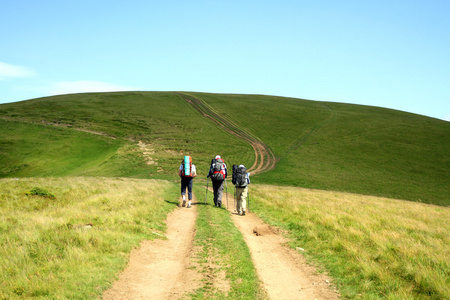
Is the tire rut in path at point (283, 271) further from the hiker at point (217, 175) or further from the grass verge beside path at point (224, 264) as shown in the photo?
the hiker at point (217, 175)

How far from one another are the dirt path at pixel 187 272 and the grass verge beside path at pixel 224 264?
25cm

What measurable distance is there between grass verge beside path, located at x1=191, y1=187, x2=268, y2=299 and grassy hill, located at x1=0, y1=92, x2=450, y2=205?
36.4 m

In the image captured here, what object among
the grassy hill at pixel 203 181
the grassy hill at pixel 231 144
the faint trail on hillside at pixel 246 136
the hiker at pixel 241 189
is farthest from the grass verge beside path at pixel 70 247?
the faint trail on hillside at pixel 246 136

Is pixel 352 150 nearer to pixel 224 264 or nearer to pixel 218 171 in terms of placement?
pixel 218 171

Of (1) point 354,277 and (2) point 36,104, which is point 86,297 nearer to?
(1) point 354,277

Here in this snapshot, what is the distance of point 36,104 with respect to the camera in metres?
92.4

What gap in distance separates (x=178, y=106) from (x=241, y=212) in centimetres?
8038

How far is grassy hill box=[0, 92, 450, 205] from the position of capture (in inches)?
1909

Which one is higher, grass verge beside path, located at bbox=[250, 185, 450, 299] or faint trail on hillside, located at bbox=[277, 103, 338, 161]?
faint trail on hillside, located at bbox=[277, 103, 338, 161]

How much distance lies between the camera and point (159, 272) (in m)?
7.41

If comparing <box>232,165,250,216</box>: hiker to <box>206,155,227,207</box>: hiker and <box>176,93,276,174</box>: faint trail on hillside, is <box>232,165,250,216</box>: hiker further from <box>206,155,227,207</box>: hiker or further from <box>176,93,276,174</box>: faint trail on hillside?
<box>176,93,276,174</box>: faint trail on hillside

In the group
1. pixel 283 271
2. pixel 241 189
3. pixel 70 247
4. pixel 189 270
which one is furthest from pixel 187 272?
pixel 241 189

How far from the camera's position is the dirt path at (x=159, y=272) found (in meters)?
6.13

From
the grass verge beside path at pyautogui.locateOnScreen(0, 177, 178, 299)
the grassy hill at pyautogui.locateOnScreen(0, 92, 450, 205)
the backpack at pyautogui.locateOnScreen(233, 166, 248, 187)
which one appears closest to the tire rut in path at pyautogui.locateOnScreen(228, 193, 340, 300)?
the grass verge beside path at pyautogui.locateOnScreen(0, 177, 178, 299)
